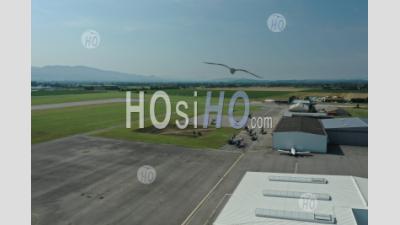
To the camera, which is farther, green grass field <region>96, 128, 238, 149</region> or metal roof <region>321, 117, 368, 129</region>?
metal roof <region>321, 117, 368, 129</region>

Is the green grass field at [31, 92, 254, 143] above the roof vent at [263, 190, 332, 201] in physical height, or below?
above

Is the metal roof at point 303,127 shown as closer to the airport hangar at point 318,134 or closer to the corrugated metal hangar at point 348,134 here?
the airport hangar at point 318,134

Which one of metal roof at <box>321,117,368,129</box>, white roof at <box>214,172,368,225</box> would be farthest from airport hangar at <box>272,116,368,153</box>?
white roof at <box>214,172,368,225</box>

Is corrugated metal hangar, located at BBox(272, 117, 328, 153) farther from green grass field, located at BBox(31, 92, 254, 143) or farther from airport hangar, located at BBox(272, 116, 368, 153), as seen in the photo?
green grass field, located at BBox(31, 92, 254, 143)

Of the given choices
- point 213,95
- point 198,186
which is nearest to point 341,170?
point 198,186

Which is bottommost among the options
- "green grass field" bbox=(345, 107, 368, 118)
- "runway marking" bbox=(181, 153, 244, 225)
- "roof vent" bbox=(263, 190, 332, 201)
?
"runway marking" bbox=(181, 153, 244, 225)

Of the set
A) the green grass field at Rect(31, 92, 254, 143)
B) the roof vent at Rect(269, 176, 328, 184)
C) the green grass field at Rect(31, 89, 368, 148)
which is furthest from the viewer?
the green grass field at Rect(31, 92, 254, 143)

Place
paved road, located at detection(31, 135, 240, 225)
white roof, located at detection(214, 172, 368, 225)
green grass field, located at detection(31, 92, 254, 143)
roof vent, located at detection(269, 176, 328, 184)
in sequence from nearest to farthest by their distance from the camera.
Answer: white roof, located at detection(214, 172, 368, 225)
paved road, located at detection(31, 135, 240, 225)
roof vent, located at detection(269, 176, 328, 184)
green grass field, located at detection(31, 92, 254, 143)

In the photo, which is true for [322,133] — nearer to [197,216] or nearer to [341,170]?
[341,170]
